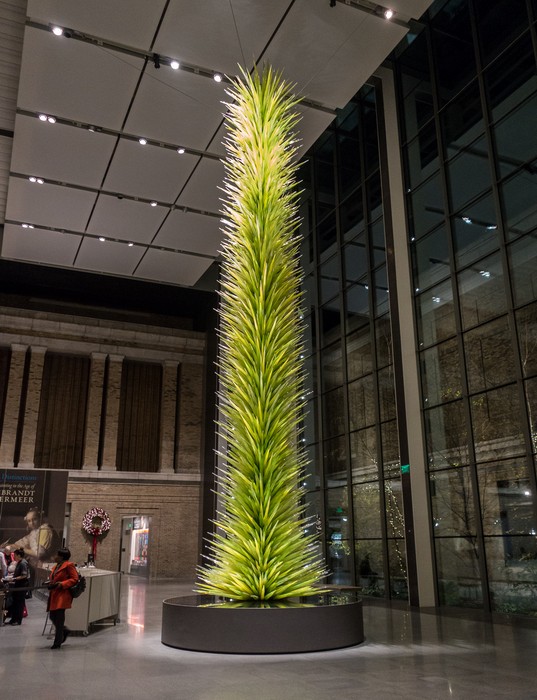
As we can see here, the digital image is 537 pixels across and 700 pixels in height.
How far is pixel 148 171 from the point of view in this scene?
1487 centimetres

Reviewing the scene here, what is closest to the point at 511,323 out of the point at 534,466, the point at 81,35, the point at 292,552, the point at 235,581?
the point at 534,466

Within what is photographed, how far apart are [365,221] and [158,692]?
42.2ft

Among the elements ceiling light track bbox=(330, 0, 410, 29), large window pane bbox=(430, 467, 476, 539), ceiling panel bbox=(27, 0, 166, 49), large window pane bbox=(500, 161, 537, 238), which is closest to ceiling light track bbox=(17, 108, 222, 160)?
ceiling panel bbox=(27, 0, 166, 49)

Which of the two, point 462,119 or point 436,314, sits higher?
point 462,119

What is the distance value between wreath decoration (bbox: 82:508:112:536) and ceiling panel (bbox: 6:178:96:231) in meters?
11.6

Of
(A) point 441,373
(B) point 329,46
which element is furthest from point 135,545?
(B) point 329,46

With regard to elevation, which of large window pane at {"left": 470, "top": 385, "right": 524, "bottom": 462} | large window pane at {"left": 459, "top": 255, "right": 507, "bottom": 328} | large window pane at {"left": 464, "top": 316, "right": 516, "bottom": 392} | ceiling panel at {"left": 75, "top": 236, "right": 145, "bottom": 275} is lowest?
large window pane at {"left": 470, "top": 385, "right": 524, "bottom": 462}

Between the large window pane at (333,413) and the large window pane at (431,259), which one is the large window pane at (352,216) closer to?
the large window pane at (431,259)

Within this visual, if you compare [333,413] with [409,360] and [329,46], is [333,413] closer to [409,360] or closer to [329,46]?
[409,360]

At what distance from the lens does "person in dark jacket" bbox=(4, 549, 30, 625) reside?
10047 mm

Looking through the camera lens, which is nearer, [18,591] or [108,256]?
[18,591]

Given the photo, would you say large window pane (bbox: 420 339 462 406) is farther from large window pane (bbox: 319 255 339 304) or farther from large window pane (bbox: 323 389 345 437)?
large window pane (bbox: 319 255 339 304)

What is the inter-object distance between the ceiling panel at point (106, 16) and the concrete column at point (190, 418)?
17.6 meters

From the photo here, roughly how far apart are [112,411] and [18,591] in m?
15.6
